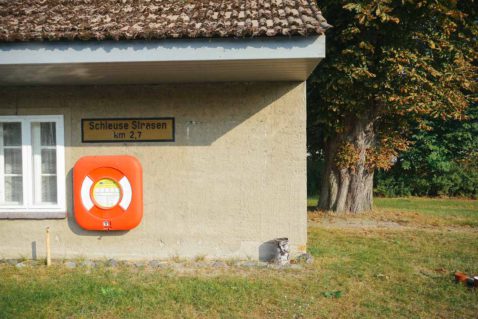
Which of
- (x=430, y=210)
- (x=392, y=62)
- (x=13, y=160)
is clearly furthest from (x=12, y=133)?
(x=430, y=210)

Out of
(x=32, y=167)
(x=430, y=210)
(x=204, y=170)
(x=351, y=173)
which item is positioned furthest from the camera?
(x=430, y=210)

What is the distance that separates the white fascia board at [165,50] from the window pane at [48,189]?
83.9 inches

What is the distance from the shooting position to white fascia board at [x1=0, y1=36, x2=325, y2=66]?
16.0 feet

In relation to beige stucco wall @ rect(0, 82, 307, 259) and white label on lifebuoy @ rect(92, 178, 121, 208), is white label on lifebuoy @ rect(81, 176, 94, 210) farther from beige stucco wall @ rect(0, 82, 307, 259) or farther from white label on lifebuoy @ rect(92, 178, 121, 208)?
beige stucco wall @ rect(0, 82, 307, 259)

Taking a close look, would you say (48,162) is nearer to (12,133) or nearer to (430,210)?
(12,133)

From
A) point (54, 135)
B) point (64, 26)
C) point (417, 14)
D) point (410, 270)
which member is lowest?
point (410, 270)

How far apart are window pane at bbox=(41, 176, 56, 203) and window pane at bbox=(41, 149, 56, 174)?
0.35 feet

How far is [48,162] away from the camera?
661 cm

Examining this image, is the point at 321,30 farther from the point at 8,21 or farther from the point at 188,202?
the point at 8,21

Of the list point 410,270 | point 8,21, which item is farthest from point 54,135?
point 410,270

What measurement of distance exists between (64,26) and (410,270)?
569cm

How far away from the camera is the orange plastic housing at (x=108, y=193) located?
621cm

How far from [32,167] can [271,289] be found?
13.3 ft

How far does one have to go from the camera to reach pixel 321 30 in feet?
15.9
